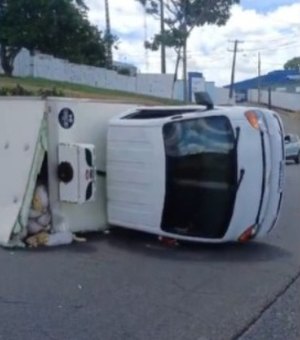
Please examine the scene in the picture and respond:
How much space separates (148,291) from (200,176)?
2.21 m

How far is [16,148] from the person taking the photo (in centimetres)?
963

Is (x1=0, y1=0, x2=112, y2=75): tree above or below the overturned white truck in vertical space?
above

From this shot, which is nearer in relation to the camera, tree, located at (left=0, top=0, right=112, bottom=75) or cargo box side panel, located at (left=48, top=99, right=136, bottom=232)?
cargo box side panel, located at (left=48, top=99, right=136, bottom=232)

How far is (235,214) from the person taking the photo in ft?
29.4

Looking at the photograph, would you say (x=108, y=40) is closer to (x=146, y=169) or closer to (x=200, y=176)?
(x=146, y=169)

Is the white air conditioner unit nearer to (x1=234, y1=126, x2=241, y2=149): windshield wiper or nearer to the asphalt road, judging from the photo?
the asphalt road

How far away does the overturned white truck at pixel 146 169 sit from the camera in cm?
892

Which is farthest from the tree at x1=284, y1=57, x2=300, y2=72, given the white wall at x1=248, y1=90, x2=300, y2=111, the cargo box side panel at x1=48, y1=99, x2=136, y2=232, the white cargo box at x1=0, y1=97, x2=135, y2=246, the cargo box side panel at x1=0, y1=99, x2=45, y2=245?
the cargo box side panel at x1=0, y1=99, x2=45, y2=245

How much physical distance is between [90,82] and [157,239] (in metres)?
47.9

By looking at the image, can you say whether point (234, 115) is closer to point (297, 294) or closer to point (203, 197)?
point (203, 197)

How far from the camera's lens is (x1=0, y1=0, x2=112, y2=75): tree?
49.4 metres

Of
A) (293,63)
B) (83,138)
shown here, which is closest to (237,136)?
(83,138)

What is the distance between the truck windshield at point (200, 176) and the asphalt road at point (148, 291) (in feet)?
1.32

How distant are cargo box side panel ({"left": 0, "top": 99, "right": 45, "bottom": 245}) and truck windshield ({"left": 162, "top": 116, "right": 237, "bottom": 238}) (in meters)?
1.65
